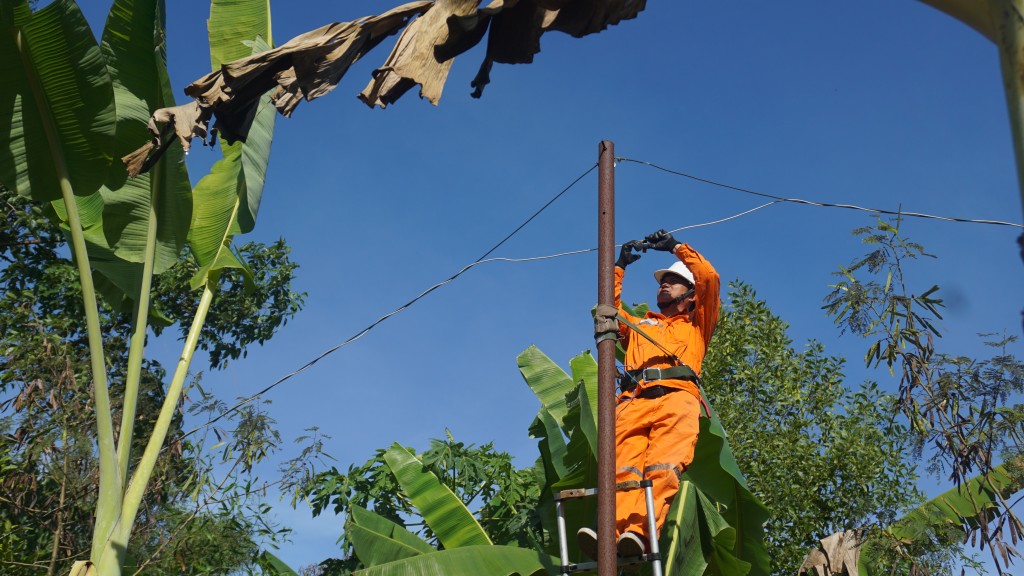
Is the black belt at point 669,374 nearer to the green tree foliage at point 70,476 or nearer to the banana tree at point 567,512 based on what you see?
the banana tree at point 567,512

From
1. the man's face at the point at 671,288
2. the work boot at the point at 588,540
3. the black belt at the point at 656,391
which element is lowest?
Result: the work boot at the point at 588,540

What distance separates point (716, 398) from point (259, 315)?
6021 mm

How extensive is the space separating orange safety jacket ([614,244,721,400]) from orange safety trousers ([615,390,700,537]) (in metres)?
0.15

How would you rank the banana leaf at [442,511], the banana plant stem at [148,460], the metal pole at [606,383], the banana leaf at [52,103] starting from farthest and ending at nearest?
the banana leaf at [442,511] < the banana leaf at [52,103] < the banana plant stem at [148,460] < the metal pole at [606,383]

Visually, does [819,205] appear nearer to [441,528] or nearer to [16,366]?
[441,528]

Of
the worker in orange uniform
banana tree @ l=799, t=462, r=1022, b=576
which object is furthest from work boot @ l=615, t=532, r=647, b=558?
banana tree @ l=799, t=462, r=1022, b=576

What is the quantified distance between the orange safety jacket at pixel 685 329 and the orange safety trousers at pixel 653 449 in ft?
0.49

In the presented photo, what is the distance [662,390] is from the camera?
20.1 ft

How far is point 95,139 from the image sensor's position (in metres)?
6.29

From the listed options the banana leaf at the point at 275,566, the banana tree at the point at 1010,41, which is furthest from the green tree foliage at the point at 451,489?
the banana tree at the point at 1010,41

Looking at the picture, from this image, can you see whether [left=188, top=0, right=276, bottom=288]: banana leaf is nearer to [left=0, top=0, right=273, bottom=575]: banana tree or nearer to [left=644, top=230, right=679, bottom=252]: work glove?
[left=0, top=0, right=273, bottom=575]: banana tree

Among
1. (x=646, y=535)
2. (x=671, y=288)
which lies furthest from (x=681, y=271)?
(x=646, y=535)

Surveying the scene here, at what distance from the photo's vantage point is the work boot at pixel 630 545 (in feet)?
17.3

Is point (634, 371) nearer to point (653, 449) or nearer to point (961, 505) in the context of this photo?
point (653, 449)
